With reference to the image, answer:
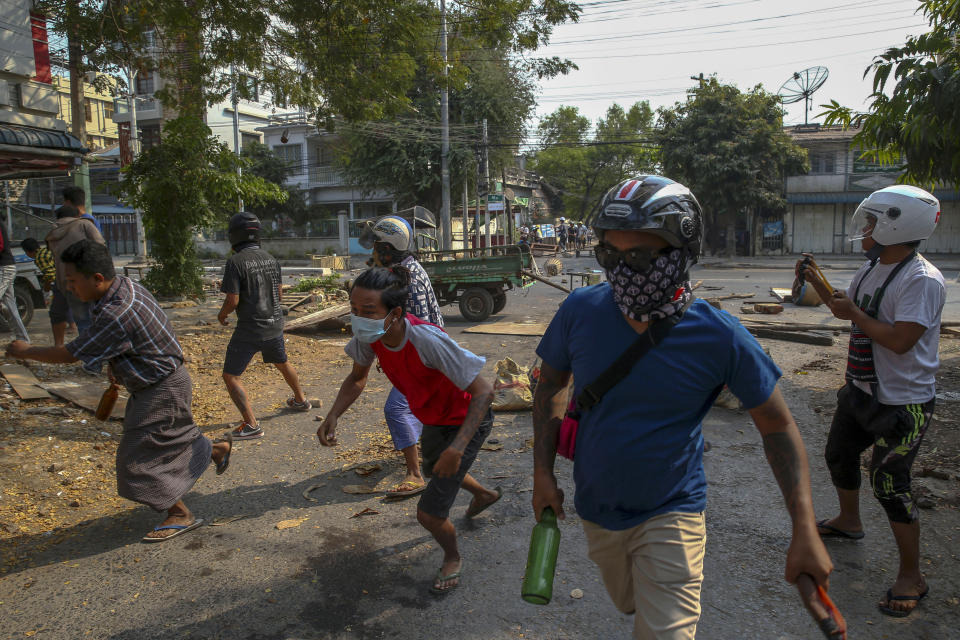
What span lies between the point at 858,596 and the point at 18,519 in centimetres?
470

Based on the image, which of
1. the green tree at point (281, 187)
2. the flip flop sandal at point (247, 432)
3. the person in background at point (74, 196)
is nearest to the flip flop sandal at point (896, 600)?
the flip flop sandal at point (247, 432)

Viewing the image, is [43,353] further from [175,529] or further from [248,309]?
[248,309]

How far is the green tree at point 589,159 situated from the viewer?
53.3 m

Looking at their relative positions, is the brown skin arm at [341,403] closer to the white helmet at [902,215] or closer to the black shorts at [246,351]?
the black shorts at [246,351]

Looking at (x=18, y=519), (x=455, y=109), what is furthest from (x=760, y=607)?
(x=455, y=109)

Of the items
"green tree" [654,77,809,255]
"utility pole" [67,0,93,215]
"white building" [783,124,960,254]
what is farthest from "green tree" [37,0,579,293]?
"white building" [783,124,960,254]

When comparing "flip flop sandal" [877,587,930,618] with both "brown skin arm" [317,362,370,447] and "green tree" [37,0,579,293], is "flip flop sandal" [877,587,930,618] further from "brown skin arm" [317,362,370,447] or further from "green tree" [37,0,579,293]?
"green tree" [37,0,579,293]

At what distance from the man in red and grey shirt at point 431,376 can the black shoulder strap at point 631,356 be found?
110 cm

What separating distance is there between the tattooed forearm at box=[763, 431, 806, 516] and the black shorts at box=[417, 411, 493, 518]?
1.36m

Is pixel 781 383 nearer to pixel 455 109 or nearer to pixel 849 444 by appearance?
pixel 849 444

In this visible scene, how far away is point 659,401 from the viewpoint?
186cm

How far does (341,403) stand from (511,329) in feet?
26.5

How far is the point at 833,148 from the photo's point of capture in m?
33.2

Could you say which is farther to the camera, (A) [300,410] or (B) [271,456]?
(A) [300,410]
